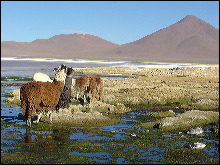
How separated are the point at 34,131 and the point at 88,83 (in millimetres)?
7695

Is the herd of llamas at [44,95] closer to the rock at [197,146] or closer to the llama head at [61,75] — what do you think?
the llama head at [61,75]

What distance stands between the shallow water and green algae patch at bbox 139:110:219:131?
2.08 feet

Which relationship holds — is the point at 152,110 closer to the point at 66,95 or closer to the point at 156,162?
the point at 66,95

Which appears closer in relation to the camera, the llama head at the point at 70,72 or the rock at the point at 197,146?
the rock at the point at 197,146

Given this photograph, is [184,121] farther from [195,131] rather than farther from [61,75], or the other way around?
[61,75]

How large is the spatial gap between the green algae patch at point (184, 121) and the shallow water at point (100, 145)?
63 centimetres

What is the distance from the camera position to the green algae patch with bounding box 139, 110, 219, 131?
1481cm

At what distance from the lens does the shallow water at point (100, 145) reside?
404 inches

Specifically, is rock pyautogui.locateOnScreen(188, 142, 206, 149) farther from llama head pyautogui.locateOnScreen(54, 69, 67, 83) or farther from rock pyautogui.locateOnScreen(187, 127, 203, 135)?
llama head pyautogui.locateOnScreen(54, 69, 67, 83)

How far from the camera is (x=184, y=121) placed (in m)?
15.5

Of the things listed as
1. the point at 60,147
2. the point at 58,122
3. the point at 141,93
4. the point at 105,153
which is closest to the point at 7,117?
the point at 58,122

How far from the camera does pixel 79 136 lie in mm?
12945

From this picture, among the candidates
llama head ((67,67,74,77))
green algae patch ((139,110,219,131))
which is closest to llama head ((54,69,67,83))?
llama head ((67,67,74,77))

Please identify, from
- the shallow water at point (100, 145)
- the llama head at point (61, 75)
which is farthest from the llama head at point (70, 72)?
the shallow water at point (100, 145)
